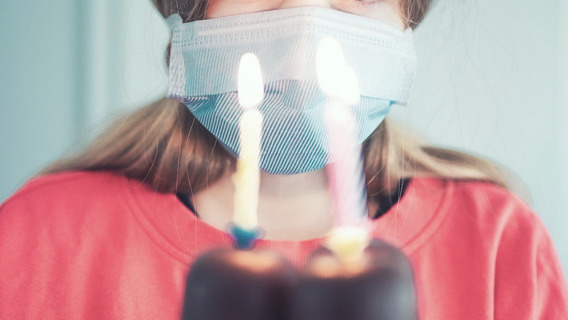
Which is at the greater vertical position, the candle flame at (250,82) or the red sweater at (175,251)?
the candle flame at (250,82)

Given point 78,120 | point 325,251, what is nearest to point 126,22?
point 78,120

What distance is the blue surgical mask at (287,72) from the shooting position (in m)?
0.49

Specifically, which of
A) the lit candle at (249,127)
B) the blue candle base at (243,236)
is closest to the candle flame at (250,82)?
the lit candle at (249,127)

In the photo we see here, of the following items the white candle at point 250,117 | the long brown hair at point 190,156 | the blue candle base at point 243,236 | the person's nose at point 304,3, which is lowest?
the blue candle base at point 243,236

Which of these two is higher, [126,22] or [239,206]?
[126,22]

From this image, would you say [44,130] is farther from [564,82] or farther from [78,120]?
[564,82]

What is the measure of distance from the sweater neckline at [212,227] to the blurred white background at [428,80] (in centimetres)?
6

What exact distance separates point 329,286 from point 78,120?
0.35 m

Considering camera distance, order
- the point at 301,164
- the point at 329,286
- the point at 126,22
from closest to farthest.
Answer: the point at 329,286, the point at 301,164, the point at 126,22

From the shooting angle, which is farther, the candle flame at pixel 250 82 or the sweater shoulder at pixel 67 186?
the sweater shoulder at pixel 67 186

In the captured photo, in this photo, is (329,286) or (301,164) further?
(301,164)

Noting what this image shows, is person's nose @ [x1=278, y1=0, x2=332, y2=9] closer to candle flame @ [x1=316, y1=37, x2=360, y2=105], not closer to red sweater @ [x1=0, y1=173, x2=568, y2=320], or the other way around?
candle flame @ [x1=316, y1=37, x2=360, y2=105]

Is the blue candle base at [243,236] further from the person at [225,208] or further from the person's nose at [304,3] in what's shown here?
the person's nose at [304,3]

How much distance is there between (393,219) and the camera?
1.93 feet
